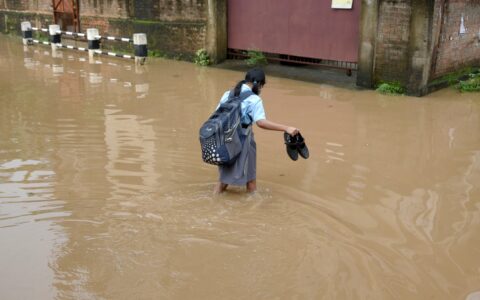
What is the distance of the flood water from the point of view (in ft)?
14.0

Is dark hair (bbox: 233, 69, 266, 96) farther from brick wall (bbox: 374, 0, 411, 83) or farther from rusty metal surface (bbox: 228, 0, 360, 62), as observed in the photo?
rusty metal surface (bbox: 228, 0, 360, 62)

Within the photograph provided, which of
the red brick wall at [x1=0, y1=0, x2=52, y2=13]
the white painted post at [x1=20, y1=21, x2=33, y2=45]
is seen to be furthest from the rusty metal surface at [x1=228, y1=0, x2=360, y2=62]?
the red brick wall at [x1=0, y1=0, x2=52, y2=13]

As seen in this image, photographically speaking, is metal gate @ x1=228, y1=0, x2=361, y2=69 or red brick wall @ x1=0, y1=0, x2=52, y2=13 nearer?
metal gate @ x1=228, y1=0, x2=361, y2=69

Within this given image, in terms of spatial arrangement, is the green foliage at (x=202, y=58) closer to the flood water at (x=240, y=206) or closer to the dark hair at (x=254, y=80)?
the flood water at (x=240, y=206)

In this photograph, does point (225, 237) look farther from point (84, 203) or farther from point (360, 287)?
point (84, 203)

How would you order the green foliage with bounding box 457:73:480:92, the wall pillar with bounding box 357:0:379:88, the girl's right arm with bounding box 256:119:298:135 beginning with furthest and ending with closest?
the green foliage with bounding box 457:73:480:92
the wall pillar with bounding box 357:0:379:88
the girl's right arm with bounding box 256:119:298:135

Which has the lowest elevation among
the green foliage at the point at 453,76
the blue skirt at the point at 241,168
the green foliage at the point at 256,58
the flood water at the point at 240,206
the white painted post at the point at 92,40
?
the flood water at the point at 240,206

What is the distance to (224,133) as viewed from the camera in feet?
17.0

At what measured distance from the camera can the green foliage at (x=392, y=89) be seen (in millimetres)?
10883

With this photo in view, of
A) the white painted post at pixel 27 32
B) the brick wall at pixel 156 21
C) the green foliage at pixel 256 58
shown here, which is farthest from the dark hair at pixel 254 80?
the white painted post at pixel 27 32

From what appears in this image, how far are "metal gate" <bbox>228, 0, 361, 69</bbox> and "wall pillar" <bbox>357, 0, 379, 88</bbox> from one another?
13.6 inches

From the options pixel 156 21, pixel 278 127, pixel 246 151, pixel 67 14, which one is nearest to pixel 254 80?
pixel 278 127

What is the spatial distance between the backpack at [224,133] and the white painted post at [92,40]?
11773 millimetres

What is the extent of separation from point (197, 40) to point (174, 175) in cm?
908
